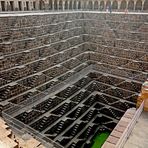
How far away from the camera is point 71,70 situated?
1889 centimetres

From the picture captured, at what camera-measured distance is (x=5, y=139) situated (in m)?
5.85

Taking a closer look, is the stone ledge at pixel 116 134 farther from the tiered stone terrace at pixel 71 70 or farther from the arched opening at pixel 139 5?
the arched opening at pixel 139 5

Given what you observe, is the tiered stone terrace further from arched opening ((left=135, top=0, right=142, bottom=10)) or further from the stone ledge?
arched opening ((left=135, top=0, right=142, bottom=10))

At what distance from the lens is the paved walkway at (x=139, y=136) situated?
7016mm

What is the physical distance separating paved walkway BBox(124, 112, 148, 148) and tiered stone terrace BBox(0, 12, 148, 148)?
7327mm

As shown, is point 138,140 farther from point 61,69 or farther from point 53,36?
point 53,36

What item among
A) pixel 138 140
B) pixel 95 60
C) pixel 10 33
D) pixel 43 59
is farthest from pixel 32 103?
pixel 95 60

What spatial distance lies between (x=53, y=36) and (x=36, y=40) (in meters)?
2.55

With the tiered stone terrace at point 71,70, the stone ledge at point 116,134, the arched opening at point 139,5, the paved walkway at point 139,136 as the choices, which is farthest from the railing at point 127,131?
the arched opening at point 139,5

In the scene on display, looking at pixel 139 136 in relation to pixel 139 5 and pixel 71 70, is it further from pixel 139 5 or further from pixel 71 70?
pixel 139 5

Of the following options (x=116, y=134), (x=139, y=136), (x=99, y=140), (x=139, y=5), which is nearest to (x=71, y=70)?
(x=99, y=140)

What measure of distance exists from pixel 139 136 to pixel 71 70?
1206 centimetres

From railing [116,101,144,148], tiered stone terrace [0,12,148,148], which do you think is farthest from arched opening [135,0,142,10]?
railing [116,101,144,148]

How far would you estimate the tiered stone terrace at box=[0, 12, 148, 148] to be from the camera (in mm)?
13828
